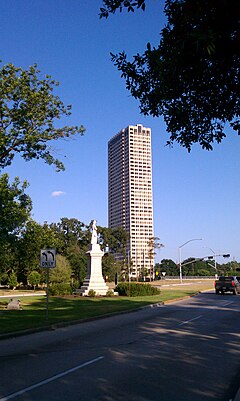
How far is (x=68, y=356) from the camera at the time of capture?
9.70 meters

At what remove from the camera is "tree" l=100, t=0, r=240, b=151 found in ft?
18.8

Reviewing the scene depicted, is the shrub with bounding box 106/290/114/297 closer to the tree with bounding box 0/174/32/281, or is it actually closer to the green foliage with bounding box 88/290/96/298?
the green foliage with bounding box 88/290/96/298

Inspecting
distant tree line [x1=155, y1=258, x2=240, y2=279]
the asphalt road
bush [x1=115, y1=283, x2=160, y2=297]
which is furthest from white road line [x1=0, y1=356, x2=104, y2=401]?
distant tree line [x1=155, y1=258, x2=240, y2=279]

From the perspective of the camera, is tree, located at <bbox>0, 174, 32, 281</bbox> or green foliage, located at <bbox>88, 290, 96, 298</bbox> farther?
green foliage, located at <bbox>88, 290, 96, 298</bbox>

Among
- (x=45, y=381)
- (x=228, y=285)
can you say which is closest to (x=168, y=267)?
(x=228, y=285)

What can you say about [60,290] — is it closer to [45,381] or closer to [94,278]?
[94,278]

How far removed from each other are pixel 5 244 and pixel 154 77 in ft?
60.4

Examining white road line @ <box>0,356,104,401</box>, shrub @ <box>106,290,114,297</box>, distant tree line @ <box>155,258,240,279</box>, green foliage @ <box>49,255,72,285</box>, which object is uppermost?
distant tree line @ <box>155,258,240,279</box>

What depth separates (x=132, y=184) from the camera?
6880 inches

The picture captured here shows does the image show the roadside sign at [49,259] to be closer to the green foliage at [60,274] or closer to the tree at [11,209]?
the tree at [11,209]

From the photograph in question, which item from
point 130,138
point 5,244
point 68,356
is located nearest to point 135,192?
point 130,138

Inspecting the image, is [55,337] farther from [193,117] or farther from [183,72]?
[183,72]

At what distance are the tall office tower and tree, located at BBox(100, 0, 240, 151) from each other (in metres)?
152

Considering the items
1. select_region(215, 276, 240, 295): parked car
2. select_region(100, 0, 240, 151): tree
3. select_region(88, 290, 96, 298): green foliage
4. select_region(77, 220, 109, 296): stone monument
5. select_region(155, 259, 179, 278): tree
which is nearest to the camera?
select_region(100, 0, 240, 151): tree
